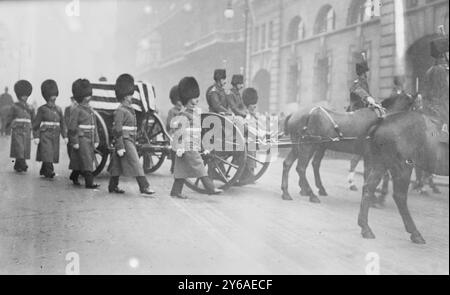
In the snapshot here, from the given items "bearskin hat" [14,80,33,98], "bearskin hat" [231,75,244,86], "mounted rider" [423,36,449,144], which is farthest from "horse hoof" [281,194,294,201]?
"bearskin hat" [14,80,33,98]

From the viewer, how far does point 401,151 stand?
504 cm

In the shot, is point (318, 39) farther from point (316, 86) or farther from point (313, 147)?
point (313, 147)

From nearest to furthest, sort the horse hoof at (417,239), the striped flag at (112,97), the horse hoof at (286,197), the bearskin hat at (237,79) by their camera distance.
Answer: the horse hoof at (417,239), the horse hoof at (286,197), the bearskin hat at (237,79), the striped flag at (112,97)

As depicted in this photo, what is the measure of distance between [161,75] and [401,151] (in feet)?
18.3

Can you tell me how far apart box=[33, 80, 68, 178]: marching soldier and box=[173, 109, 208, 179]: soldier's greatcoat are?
283 centimetres

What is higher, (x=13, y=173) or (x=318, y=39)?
(x=318, y=39)

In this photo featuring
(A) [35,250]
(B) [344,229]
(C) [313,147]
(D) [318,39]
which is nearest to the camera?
(A) [35,250]

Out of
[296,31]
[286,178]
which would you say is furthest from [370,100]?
[286,178]

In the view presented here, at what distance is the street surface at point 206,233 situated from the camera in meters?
4.13

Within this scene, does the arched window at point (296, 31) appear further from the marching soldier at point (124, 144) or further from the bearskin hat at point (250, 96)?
the marching soldier at point (124, 144)

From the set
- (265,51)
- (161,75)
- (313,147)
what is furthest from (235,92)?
(161,75)

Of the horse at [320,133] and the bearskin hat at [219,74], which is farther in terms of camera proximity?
the bearskin hat at [219,74]

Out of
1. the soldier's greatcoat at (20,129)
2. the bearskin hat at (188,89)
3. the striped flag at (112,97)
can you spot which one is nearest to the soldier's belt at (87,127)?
the striped flag at (112,97)
